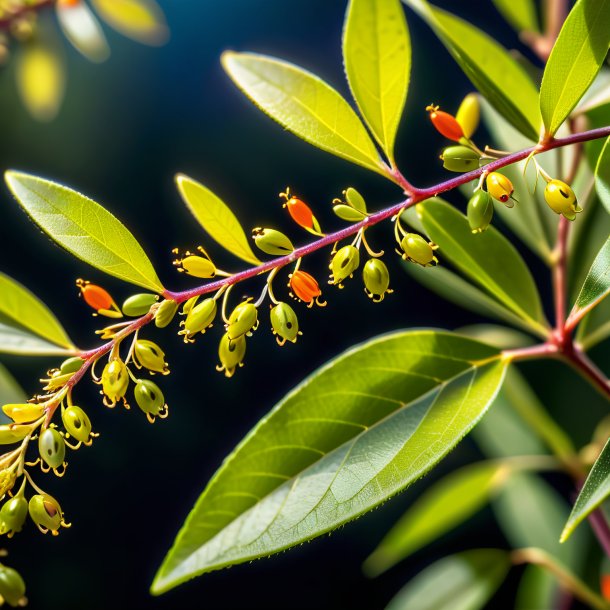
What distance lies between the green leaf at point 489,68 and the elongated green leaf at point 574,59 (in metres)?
0.05

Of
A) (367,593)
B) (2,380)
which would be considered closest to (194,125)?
(367,593)

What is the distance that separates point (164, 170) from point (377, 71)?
150cm

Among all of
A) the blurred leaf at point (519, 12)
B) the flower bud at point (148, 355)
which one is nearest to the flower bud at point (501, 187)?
the flower bud at point (148, 355)

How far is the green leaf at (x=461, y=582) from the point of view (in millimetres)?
1146

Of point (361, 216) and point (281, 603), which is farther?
point (281, 603)

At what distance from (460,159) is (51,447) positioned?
0.31 metres

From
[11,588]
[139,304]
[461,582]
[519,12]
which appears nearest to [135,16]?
[519,12]

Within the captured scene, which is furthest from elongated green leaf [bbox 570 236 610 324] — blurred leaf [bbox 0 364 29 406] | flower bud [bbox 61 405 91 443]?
blurred leaf [bbox 0 364 29 406]

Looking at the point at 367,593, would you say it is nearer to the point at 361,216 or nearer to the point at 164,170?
the point at 164,170

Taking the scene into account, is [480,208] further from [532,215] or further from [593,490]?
[532,215]

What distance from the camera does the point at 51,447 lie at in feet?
1.48

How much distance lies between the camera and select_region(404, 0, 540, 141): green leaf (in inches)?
20.8

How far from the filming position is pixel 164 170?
76.4 inches

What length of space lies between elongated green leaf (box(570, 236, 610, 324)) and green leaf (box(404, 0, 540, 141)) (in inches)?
3.8
